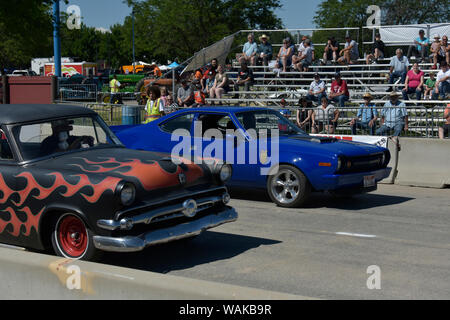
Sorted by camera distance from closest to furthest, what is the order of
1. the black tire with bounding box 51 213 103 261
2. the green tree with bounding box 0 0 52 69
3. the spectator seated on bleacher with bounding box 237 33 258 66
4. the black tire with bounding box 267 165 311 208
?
1. the black tire with bounding box 51 213 103 261
2. the black tire with bounding box 267 165 311 208
3. the spectator seated on bleacher with bounding box 237 33 258 66
4. the green tree with bounding box 0 0 52 69

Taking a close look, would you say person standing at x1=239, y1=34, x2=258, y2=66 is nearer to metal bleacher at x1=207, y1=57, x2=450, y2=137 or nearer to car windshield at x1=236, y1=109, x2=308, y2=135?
metal bleacher at x1=207, y1=57, x2=450, y2=137

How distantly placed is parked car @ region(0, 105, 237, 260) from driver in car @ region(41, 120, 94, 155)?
0.03 feet

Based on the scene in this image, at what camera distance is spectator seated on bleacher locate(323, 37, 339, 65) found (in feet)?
77.0

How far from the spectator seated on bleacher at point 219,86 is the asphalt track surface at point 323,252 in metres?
11.4

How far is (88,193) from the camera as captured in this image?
5988mm

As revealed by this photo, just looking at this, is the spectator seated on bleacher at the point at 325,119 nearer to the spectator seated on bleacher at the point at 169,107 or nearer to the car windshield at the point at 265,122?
the car windshield at the point at 265,122

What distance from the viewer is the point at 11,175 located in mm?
6434

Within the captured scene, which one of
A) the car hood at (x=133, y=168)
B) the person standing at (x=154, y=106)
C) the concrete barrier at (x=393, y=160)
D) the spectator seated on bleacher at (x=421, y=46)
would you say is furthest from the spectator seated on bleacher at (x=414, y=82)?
the car hood at (x=133, y=168)

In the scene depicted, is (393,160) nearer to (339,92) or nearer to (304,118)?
(304,118)

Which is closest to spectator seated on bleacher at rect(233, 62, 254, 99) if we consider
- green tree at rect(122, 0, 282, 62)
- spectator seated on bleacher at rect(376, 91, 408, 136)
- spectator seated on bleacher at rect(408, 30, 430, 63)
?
spectator seated on bleacher at rect(408, 30, 430, 63)

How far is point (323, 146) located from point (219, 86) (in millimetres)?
11685

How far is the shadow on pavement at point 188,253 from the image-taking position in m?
6.65

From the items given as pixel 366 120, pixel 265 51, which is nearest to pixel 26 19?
pixel 265 51

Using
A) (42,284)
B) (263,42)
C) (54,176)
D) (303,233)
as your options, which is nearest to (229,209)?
(303,233)
